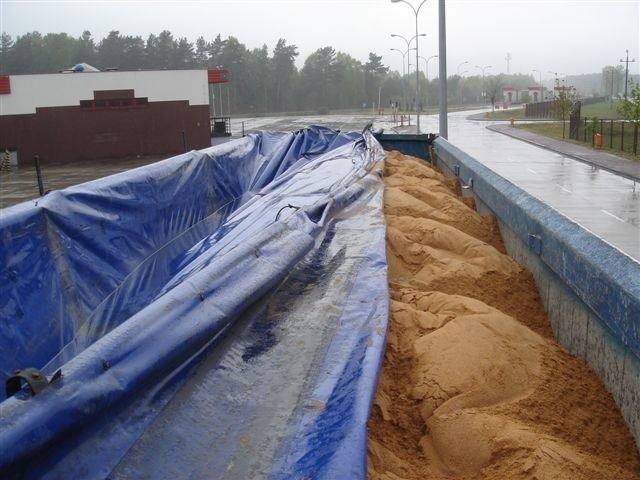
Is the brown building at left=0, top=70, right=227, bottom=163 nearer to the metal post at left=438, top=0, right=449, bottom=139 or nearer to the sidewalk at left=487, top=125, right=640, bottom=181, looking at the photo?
the metal post at left=438, top=0, right=449, bottom=139

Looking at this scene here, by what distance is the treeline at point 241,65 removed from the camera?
3533 inches

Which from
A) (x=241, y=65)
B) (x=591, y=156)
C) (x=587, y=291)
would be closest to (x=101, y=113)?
(x=591, y=156)

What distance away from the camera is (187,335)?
2479 millimetres

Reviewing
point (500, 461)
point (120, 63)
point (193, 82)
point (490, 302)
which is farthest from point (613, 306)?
point (120, 63)

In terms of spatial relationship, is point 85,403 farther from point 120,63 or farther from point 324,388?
point 120,63

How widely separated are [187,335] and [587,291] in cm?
192

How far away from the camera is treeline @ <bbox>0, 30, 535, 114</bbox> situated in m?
89.8

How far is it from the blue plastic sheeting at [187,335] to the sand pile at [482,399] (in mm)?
201

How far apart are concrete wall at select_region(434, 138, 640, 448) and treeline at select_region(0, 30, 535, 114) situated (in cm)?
7432

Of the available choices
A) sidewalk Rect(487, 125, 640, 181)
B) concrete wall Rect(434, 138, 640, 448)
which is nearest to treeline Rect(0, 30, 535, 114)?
sidewalk Rect(487, 125, 640, 181)

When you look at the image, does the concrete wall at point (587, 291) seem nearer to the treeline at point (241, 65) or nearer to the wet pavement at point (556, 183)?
the wet pavement at point (556, 183)

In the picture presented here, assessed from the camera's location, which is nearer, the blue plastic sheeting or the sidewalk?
the blue plastic sheeting

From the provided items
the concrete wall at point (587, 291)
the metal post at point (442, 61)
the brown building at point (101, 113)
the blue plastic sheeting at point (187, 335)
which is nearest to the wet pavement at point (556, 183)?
the brown building at point (101, 113)

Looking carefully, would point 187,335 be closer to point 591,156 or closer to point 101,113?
point 591,156
